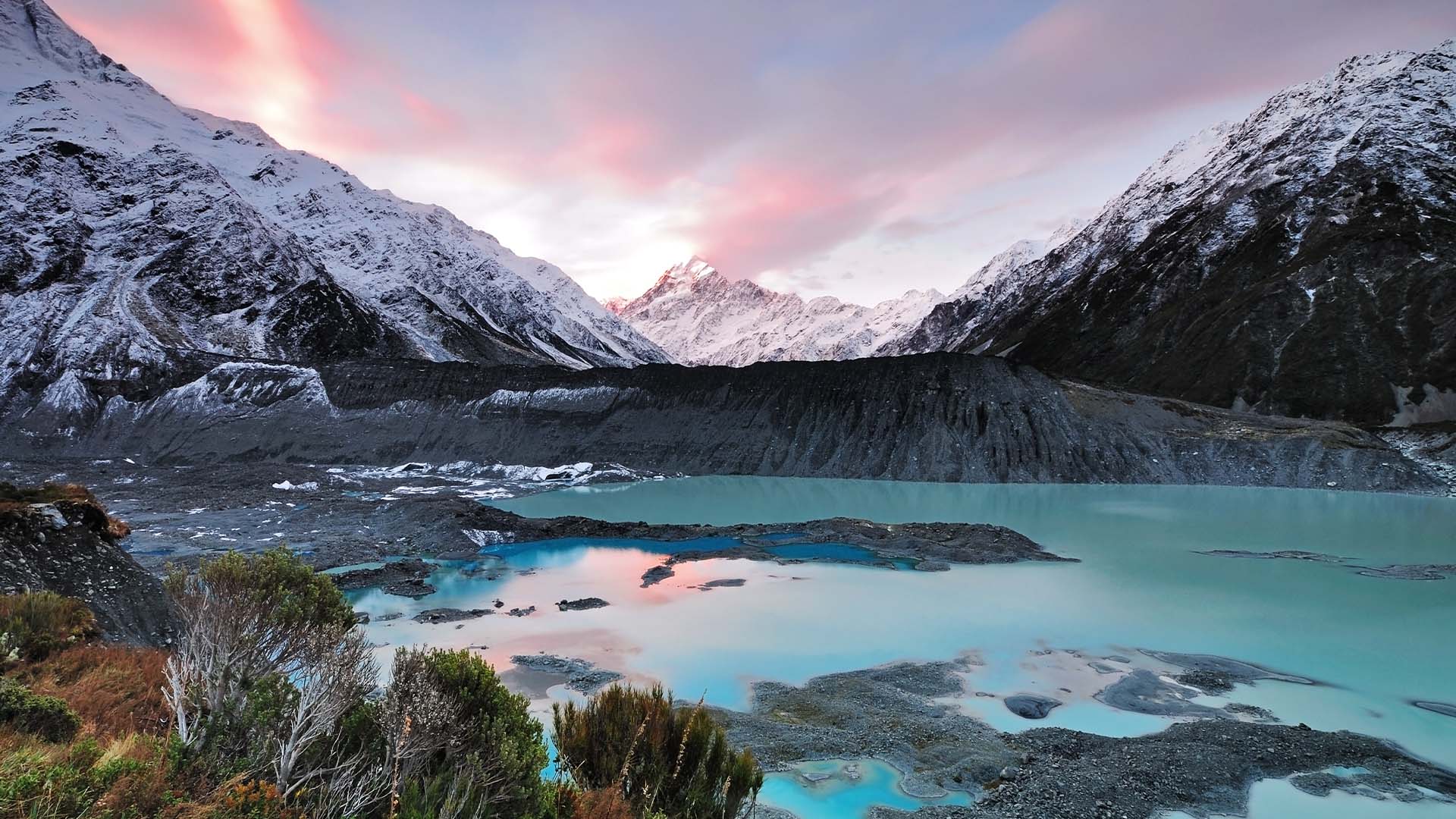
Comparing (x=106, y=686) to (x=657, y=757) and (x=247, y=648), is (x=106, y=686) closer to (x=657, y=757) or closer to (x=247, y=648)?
(x=247, y=648)

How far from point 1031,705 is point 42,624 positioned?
1855 cm

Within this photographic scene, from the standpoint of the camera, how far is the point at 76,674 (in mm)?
10383

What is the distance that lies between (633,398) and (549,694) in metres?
62.9

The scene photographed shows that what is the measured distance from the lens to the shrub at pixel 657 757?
8.32 m

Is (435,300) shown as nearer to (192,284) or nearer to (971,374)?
(192,284)

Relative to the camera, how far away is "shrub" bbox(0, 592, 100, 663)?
10.7 m

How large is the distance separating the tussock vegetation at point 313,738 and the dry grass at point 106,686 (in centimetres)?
5

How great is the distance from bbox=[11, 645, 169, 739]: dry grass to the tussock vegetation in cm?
5

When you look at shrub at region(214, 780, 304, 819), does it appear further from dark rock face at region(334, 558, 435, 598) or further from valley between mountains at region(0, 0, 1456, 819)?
dark rock face at region(334, 558, 435, 598)

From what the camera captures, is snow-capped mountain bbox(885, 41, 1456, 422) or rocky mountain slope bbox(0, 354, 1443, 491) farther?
snow-capped mountain bbox(885, 41, 1456, 422)

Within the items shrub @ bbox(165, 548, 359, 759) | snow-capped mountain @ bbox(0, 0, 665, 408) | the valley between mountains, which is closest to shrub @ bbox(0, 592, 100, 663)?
the valley between mountains

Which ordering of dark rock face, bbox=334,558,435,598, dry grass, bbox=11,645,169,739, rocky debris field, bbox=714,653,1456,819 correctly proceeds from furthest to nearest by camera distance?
dark rock face, bbox=334,558,435,598 < rocky debris field, bbox=714,653,1456,819 < dry grass, bbox=11,645,169,739

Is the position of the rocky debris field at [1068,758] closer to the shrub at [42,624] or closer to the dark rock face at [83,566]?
the shrub at [42,624]

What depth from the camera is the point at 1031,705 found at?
15531 millimetres
